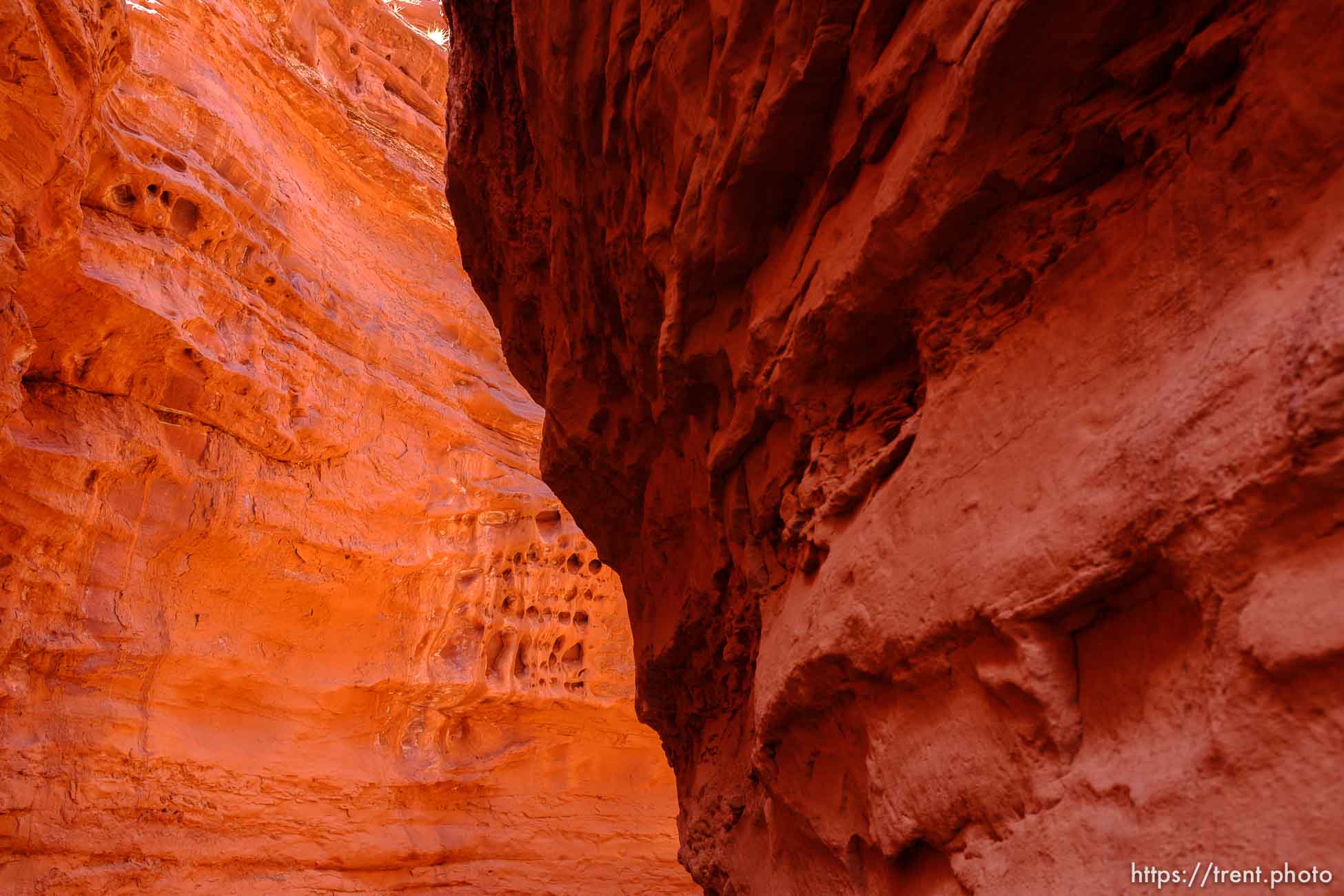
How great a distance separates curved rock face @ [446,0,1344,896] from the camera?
1175mm

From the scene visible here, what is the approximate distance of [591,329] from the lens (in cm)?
400

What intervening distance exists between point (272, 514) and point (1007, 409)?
7299 millimetres

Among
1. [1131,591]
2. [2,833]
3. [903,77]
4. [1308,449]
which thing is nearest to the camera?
[1308,449]

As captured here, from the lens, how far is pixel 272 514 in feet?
25.7

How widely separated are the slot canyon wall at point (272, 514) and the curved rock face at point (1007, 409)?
3.88 m

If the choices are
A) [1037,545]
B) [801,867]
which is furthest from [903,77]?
[801,867]

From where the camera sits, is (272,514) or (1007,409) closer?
(1007,409)

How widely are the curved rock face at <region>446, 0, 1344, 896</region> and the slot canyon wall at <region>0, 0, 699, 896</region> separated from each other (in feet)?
12.7

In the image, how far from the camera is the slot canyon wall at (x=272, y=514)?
635cm

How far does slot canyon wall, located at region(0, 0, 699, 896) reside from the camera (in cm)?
635

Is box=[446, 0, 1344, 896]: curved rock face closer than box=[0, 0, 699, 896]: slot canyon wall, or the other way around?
box=[446, 0, 1344, 896]: curved rock face

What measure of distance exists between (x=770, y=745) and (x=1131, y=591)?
1.42 meters

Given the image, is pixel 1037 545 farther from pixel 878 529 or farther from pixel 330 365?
pixel 330 365

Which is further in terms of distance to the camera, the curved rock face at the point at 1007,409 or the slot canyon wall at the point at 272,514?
the slot canyon wall at the point at 272,514
